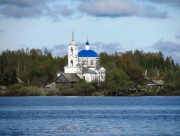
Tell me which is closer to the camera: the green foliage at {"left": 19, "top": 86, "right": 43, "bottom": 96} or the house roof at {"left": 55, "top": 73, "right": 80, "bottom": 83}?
the green foliage at {"left": 19, "top": 86, "right": 43, "bottom": 96}

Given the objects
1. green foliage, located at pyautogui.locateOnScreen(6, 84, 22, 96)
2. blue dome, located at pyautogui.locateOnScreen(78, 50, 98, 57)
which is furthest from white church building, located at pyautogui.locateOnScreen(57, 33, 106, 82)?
green foliage, located at pyautogui.locateOnScreen(6, 84, 22, 96)

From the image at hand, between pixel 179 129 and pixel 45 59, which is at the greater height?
pixel 45 59

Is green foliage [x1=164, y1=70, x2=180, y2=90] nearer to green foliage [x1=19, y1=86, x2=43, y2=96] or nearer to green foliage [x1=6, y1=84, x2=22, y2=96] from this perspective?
green foliage [x1=19, y1=86, x2=43, y2=96]

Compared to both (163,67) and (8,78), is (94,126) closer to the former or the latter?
(8,78)

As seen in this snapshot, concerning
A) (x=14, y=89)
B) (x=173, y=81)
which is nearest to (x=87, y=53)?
(x=14, y=89)

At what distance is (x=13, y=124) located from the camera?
144 ft

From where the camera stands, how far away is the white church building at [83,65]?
4466 inches

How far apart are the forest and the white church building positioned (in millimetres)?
2420

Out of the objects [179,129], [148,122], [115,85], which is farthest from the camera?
[115,85]

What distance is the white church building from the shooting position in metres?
113

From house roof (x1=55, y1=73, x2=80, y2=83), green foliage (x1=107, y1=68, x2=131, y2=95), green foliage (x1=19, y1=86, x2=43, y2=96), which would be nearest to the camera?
green foliage (x1=107, y1=68, x2=131, y2=95)

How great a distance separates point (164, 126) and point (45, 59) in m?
104

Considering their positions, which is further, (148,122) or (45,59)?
(45,59)

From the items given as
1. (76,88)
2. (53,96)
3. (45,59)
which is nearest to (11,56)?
(45,59)
